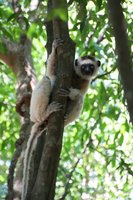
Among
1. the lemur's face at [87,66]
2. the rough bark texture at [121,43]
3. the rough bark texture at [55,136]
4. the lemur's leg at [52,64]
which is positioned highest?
the lemur's face at [87,66]

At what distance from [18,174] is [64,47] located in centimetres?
206

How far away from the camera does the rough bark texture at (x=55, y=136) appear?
10.4ft

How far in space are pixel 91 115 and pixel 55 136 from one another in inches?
149

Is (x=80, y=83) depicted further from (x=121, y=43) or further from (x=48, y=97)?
(x=121, y=43)

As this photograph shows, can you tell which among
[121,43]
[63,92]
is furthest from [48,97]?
[121,43]

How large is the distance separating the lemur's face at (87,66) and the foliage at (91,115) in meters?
0.16

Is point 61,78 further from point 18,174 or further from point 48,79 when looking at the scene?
point 18,174

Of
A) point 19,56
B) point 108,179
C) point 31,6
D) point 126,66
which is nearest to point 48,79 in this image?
point 19,56

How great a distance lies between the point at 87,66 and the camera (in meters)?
6.11

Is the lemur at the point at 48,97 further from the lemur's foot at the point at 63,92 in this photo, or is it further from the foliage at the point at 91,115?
the foliage at the point at 91,115

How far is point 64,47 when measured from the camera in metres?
3.66

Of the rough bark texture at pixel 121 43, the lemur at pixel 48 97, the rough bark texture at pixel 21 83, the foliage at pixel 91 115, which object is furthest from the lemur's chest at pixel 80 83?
the rough bark texture at pixel 121 43

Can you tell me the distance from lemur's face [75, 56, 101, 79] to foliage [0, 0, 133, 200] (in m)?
0.16

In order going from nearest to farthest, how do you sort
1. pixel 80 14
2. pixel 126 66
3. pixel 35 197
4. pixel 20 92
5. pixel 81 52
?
pixel 126 66
pixel 35 197
pixel 80 14
pixel 20 92
pixel 81 52
